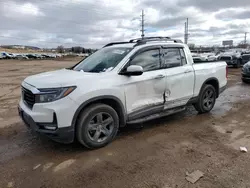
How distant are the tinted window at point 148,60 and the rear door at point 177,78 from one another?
0.20 m

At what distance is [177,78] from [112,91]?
5.56ft

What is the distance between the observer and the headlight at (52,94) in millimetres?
3387

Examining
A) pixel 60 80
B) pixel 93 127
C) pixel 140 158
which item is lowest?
pixel 140 158

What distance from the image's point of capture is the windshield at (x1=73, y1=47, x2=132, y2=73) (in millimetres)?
4174

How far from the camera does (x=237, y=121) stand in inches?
208

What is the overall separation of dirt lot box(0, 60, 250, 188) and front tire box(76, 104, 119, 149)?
0.17 m

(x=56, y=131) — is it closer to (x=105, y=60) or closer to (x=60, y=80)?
(x=60, y=80)

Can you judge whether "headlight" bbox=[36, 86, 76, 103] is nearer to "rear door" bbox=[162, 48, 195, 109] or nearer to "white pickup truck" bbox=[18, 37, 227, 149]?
"white pickup truck" bbox=[18, 37, 227, 149]

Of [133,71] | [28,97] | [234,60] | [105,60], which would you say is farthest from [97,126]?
[234,60]

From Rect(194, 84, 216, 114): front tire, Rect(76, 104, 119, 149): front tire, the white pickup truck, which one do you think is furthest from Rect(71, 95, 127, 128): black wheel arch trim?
Rect(194, 84, 216, 114): front tire

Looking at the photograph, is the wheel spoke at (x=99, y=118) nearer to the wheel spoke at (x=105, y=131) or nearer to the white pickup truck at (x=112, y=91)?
the white pickup truck at (x=112, y=91)

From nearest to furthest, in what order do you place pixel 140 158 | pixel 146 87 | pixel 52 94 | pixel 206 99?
pixel 52 94 → pixel 140 158 → pixel 146 87 → pixel 206 99

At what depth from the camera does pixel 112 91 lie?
12.6ft

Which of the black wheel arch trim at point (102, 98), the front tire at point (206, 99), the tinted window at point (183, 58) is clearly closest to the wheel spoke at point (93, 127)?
the black wheel arch trim at point (102, 98)
